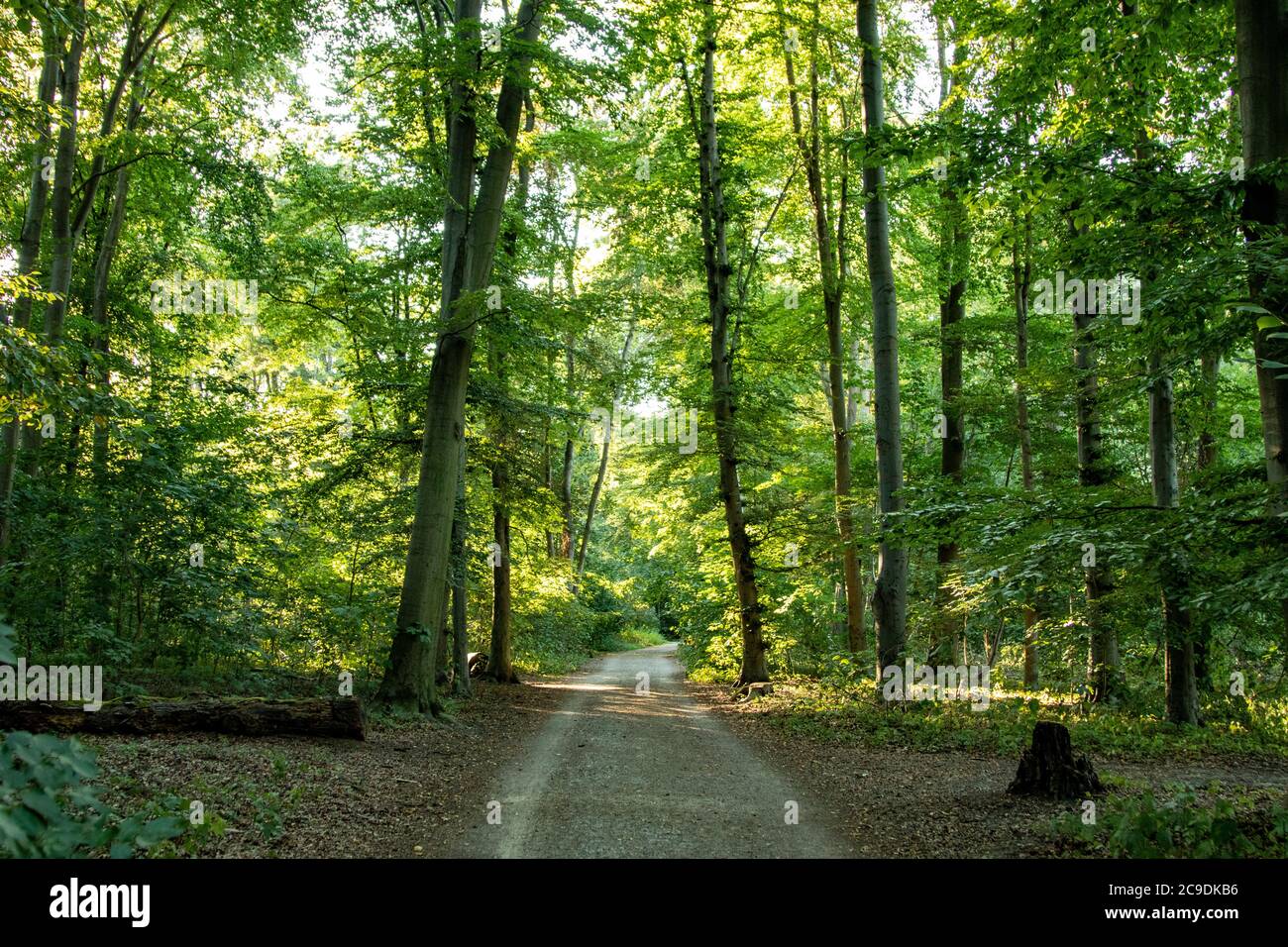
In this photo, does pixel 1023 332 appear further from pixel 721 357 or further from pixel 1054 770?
pixel 1054 770

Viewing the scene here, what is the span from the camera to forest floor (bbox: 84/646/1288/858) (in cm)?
563

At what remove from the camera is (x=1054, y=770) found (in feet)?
21.0

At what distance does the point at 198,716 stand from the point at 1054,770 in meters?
8.66

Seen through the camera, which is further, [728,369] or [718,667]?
[718,667]

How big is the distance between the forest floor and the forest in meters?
0.07

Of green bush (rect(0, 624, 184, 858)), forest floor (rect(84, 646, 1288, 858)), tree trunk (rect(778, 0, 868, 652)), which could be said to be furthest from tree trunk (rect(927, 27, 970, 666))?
green bush (rect(0, 624, 184, 858))

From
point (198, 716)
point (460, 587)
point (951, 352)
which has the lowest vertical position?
point (198, 716)

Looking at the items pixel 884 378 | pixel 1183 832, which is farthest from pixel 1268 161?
pixel 884 378

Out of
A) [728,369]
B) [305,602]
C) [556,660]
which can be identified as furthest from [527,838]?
[556,660]

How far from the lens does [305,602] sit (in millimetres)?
12461

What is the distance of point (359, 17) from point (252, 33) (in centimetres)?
187

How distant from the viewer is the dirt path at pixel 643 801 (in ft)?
19.0

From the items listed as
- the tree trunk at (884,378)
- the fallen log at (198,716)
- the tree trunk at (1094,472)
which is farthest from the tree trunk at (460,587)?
the tree trunk at (1094,472)
